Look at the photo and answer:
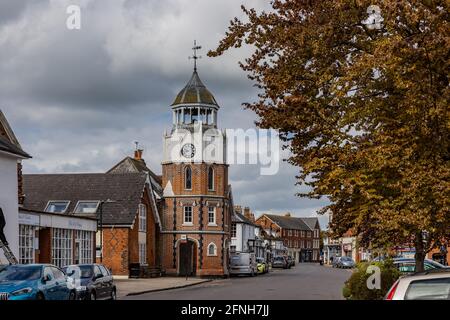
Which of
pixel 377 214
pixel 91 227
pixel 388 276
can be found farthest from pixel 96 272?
pixel 91 227

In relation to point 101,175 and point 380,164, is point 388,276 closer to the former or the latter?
point 380,164

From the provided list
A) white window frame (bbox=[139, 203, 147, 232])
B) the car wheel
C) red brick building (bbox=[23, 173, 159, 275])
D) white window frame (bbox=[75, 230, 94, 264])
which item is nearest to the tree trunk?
the car wheel

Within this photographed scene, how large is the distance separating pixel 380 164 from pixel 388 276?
9.44 m

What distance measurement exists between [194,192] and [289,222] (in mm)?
109659

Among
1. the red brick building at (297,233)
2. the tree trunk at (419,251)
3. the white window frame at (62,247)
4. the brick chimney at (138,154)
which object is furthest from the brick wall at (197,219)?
the red brick building at (297,233)

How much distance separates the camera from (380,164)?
1512 centimetres

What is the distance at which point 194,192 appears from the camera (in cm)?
6353

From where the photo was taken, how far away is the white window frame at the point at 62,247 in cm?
4212

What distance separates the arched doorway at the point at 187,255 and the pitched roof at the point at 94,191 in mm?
9013

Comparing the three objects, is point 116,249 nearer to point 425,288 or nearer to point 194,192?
point 194,192

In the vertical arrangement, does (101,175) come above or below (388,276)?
above

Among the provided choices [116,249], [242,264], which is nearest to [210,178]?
[242,264]

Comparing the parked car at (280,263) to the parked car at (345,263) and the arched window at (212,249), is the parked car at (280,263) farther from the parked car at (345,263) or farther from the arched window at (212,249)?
the arched window at (212,249)
